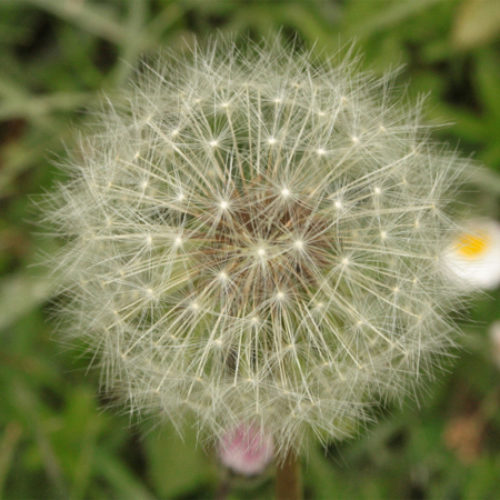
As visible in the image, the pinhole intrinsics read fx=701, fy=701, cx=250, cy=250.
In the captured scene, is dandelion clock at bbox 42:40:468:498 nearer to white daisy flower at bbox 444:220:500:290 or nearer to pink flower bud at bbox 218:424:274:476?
pink flower bud at bbox 218:424:274:476

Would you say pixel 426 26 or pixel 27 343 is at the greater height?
pixel 426 26

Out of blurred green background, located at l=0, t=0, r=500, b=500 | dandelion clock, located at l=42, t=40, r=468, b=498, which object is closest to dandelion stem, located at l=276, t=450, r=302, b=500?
dandelion clock, located at l=42, t=40, r=468, b=498

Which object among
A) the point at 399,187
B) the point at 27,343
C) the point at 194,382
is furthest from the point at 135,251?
the point at 27,343

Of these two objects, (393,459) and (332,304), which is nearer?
(332,304)

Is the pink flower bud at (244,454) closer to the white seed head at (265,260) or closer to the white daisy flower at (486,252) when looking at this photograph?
the white seed head at (265,260)

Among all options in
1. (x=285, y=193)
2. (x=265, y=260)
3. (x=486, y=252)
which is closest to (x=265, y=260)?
(x=265, y=260)

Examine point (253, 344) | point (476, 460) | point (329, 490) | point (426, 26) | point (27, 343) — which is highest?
point (426, 26)

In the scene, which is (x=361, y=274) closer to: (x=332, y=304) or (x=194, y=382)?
(x=332, y=304)
